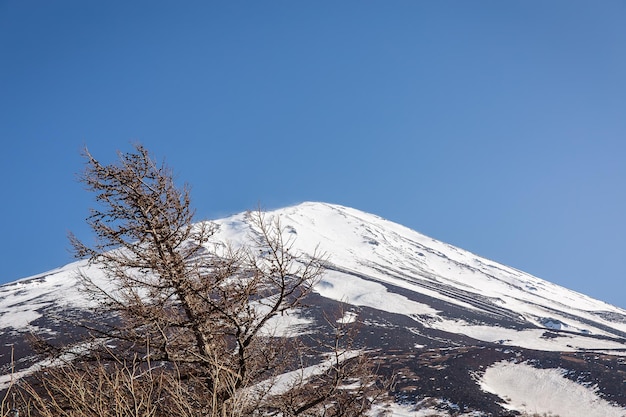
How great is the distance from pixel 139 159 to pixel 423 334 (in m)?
51.8

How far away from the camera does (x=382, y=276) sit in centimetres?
9944

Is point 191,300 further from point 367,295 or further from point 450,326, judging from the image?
point 367,295

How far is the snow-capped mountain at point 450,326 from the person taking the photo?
27.3 meters

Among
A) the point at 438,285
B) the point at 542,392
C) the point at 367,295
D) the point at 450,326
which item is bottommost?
the point at 542,392

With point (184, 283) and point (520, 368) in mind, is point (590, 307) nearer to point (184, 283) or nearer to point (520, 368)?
point (520, 368)

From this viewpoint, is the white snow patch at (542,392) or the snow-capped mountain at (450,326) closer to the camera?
the white snow patch at (542,392)

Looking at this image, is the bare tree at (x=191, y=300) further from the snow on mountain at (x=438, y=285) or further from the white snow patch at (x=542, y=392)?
the white snow patch at (x=542, y=392)

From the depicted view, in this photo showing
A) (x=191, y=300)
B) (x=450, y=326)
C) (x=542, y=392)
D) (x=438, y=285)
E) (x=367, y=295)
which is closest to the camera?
(x=191, y=300)

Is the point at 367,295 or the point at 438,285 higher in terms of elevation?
the point at 438,285

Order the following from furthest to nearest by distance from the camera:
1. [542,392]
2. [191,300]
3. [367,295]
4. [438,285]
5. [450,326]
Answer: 1. [438,285]
2. [367,295]
3. [450,326]
4. [542,392]
5. [191,300]

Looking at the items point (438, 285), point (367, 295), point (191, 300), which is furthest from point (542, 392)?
point (438, 285)

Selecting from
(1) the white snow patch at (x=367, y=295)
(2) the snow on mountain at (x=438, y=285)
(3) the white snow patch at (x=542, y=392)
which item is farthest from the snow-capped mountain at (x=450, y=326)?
(2) the snow on mountain at (x=438, y=285)

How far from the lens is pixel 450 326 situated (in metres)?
62.6

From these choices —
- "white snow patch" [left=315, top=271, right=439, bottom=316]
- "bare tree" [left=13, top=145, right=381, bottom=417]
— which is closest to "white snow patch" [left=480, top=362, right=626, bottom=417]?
"bare tree" [left=13, top=145, right=381, bottom=417]
